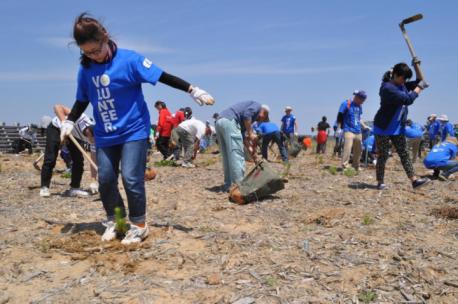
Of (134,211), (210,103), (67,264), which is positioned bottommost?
(67,264)

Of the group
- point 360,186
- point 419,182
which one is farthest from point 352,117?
point 419,182

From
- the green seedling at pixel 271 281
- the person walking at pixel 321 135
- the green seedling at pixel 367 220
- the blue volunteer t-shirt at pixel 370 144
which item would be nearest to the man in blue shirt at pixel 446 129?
the blue volunteer t-shirt at pixel 370 144

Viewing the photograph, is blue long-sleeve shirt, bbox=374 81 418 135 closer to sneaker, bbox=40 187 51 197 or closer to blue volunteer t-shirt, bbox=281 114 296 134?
sneaker, bbox=40 187 51 197

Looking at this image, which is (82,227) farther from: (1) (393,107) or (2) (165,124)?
(2) (165,124)

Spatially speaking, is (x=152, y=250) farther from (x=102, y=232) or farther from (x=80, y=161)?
(x=80, y=161)

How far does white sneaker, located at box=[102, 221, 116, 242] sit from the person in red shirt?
8.14 m

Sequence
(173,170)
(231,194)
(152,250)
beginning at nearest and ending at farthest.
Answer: (152,250)
(231,194)
(173,170)

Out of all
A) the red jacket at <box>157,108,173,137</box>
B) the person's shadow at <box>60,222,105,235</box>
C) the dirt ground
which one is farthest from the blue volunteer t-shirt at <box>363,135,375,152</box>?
the person's shadow at <box>60,222,105,235</box>

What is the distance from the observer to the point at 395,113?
665 cm

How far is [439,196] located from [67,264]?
5141 millimetres

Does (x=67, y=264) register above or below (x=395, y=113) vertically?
below

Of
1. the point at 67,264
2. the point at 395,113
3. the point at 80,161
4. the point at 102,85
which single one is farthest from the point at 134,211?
the point at 395,113

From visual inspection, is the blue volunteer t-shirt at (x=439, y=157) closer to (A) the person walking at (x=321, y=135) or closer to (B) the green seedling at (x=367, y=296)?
(B) the green seedling at (x=367, y=296)

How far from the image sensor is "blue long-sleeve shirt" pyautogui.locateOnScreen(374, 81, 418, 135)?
21.0 ft
